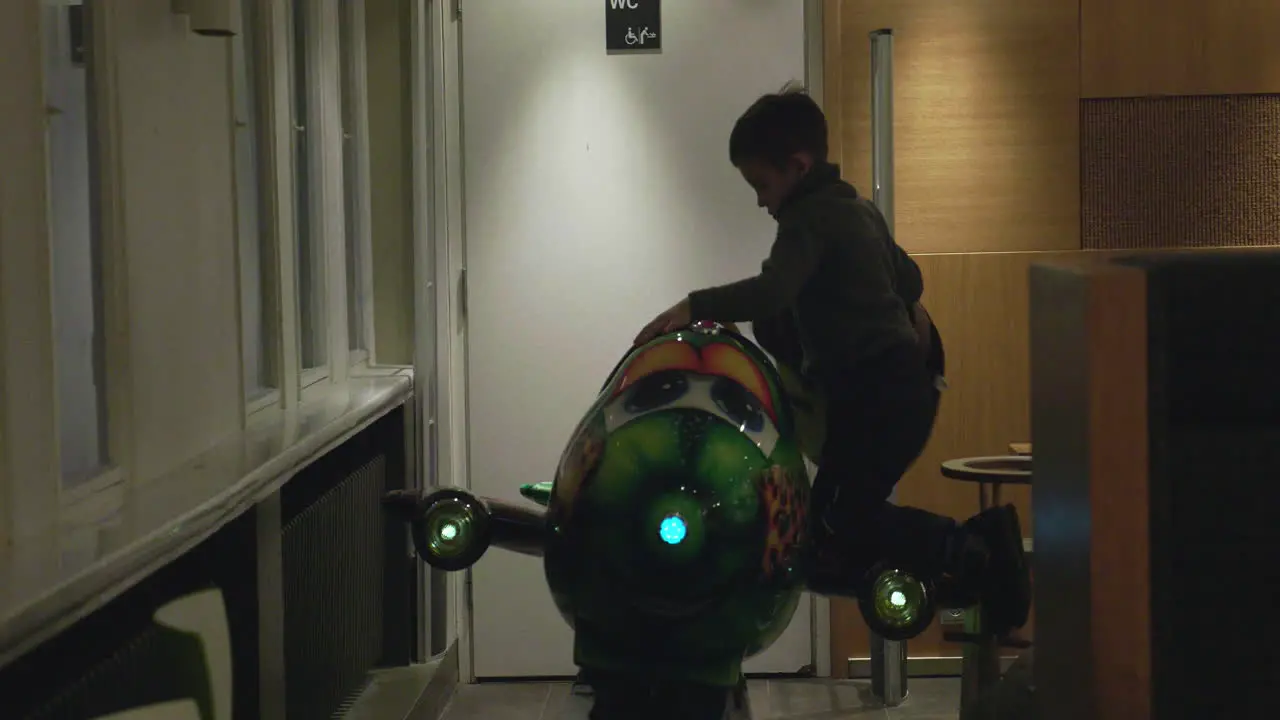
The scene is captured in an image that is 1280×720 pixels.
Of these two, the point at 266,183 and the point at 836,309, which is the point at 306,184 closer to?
the point at 266,183

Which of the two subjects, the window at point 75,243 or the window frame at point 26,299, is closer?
the window frame at point 26,299

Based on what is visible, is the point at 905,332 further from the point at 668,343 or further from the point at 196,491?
the point at 196,491

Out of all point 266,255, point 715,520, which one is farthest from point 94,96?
point 715,520

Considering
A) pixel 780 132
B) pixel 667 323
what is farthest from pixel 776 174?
pixel 667 323

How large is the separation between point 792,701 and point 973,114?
184 centimetres

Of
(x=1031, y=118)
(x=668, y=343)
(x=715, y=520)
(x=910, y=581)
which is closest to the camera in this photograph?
(x=715, y=520)

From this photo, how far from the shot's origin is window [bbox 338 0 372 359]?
424cm

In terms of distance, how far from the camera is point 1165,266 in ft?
3.48

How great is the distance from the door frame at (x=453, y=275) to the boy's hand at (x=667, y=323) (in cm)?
241

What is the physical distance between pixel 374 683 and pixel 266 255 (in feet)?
4.40

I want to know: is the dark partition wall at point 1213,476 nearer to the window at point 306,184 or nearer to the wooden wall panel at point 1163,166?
the window at point 306,184

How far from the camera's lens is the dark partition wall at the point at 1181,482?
3.50 feet

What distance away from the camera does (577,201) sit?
4539mm

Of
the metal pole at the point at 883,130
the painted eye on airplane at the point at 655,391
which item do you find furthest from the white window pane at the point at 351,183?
the painted eye on airplane at the point at 655,391
